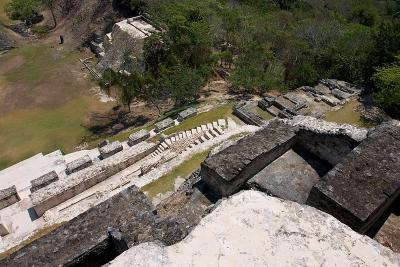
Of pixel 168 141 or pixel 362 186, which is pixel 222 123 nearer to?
pixel 168 141

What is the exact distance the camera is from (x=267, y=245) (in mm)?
7988

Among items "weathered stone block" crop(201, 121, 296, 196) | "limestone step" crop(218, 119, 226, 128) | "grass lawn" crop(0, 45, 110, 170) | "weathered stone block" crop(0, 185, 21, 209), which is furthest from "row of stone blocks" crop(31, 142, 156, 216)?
"weathered stone block" crop(201, 121, 296, 196)

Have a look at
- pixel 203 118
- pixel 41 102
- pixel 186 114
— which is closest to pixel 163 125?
pixel 186 114

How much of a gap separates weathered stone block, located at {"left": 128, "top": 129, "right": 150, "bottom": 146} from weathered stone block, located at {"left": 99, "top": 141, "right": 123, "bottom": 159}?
809 millimetres

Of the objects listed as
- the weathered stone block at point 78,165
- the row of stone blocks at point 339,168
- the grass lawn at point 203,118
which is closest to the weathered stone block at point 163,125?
the grass lawn at point 203,118

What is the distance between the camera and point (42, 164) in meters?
22.1

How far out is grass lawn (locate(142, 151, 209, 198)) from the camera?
1684 centimetres

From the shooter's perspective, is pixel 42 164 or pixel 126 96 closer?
Answer: pixel 42 164

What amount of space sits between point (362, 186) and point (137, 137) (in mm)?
14801

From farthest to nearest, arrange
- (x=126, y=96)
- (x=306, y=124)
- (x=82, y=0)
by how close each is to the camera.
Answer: (x=82, y=0), (x=126, y=96), (x=306, y=124)

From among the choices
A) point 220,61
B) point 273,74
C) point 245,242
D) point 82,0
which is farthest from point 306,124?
point 82,0

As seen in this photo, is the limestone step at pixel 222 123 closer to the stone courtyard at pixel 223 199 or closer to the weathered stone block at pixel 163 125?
the stone courtyard at pixel 223 199

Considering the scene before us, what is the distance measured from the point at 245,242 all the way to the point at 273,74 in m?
22.2

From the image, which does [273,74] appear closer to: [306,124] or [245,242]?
[306,124]
